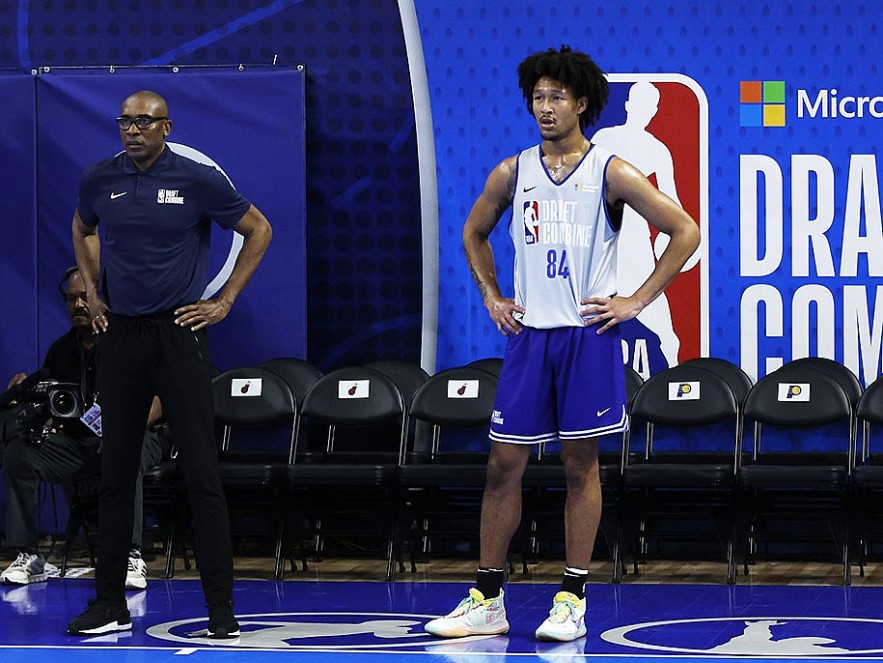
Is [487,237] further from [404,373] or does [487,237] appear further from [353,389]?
[404,373]

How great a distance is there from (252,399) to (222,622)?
2439 millimetres

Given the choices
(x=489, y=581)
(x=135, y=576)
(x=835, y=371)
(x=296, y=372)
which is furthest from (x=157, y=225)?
(x=835, y=371)

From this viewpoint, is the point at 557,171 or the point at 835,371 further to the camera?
the point at 835,371

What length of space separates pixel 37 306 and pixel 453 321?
218 cm

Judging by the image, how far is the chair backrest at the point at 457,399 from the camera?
7012 mm

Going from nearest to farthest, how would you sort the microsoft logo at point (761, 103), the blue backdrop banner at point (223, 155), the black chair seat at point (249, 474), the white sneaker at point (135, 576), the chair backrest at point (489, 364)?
1. the white sneaker at point (135, 576)
2. the black chair seat at point (249, 474)
3. the chair backrest at point (489, 364)
4. the microsoft logo at point (761, 103)
5. the blue backdrop banner at point (223, 155)

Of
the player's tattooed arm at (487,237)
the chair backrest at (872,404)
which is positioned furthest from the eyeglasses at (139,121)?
the chair backrest at (872,404)

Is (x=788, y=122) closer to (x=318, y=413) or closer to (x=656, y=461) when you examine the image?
(x=656, y=461)

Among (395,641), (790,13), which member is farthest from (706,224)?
(395,641)

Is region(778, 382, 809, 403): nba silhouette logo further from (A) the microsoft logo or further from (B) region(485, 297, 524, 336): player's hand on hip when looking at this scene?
(B) region(485, 297, 524, 336): player's hand on hip

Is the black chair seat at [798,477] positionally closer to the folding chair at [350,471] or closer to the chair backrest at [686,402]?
the chair backrest at [686,402]

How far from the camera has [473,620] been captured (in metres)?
4.90

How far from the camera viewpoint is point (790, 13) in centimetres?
743

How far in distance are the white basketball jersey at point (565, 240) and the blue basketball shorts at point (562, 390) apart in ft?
0.23
